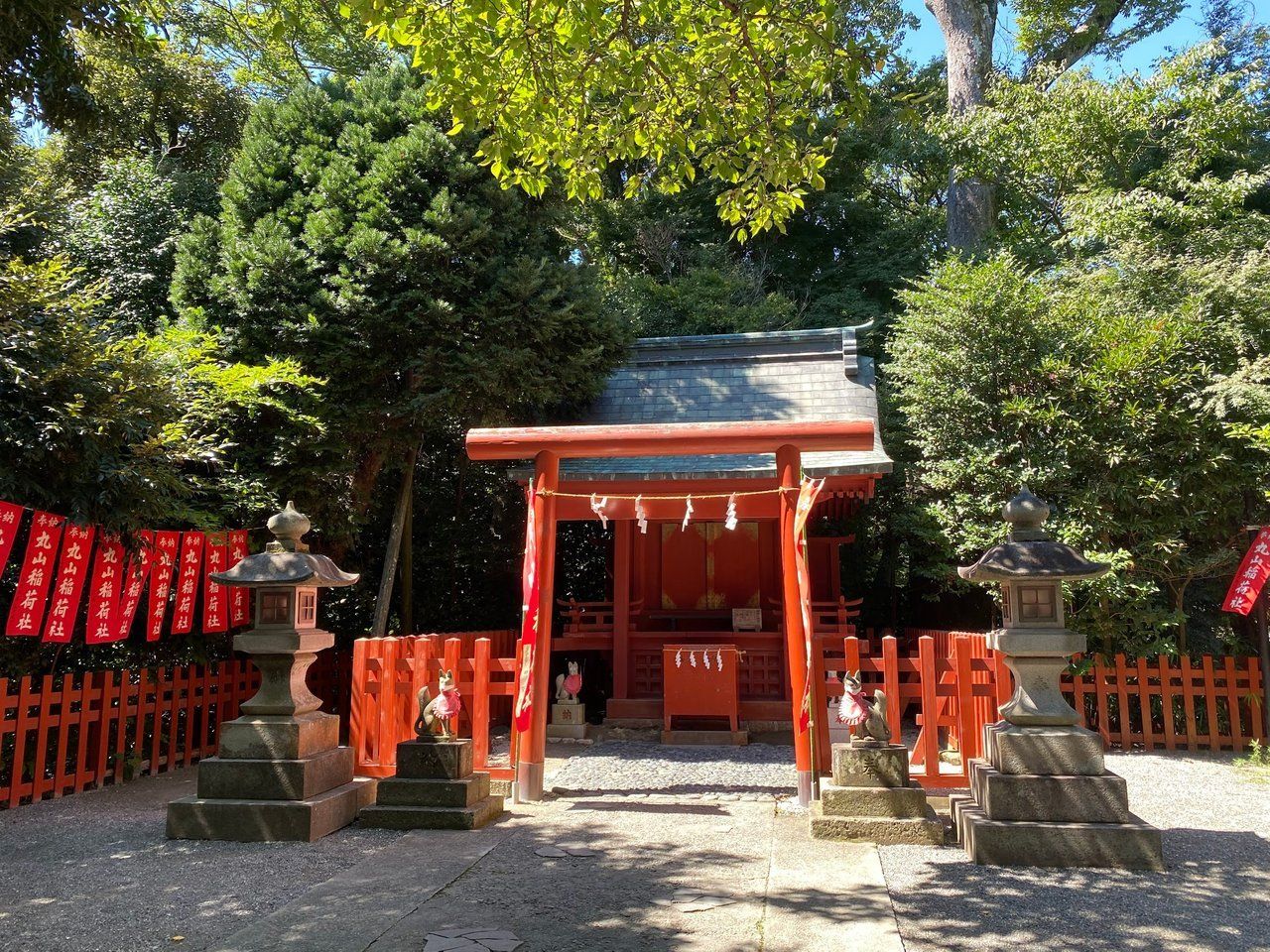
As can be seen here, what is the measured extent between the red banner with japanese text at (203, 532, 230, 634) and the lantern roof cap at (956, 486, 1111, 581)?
6.69 m

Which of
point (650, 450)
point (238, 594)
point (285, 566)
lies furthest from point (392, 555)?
point (650, 450)

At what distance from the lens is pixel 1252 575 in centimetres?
834

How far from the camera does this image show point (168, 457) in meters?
7.13

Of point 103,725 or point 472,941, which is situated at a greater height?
point 103,725

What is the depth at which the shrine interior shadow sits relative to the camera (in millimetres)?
3729

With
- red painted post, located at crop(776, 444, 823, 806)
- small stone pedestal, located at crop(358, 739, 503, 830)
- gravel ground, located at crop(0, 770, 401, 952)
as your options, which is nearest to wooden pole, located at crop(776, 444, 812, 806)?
red painted post, located at crop(776, 444, 823, 806)

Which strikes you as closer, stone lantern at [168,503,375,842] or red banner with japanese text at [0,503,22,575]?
stone lantern at [168,503,375,842]

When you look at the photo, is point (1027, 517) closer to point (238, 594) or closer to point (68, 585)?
point (68, 585)

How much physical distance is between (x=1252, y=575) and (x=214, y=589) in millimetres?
10177

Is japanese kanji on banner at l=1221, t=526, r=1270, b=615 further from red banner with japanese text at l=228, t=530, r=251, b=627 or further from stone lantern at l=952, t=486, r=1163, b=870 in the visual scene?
red banner with japanese text at l=228, t=530, r=251, b=627

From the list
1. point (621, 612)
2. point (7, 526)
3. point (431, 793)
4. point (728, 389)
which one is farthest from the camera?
point (728, 389)

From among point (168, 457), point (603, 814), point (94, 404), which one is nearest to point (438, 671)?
point (603, 814)

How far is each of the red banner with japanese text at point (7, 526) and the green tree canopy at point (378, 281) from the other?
2.96 m

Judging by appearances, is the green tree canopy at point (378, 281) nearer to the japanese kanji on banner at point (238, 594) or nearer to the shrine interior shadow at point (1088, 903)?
the japanese kanji on banner at point (238, 594)
